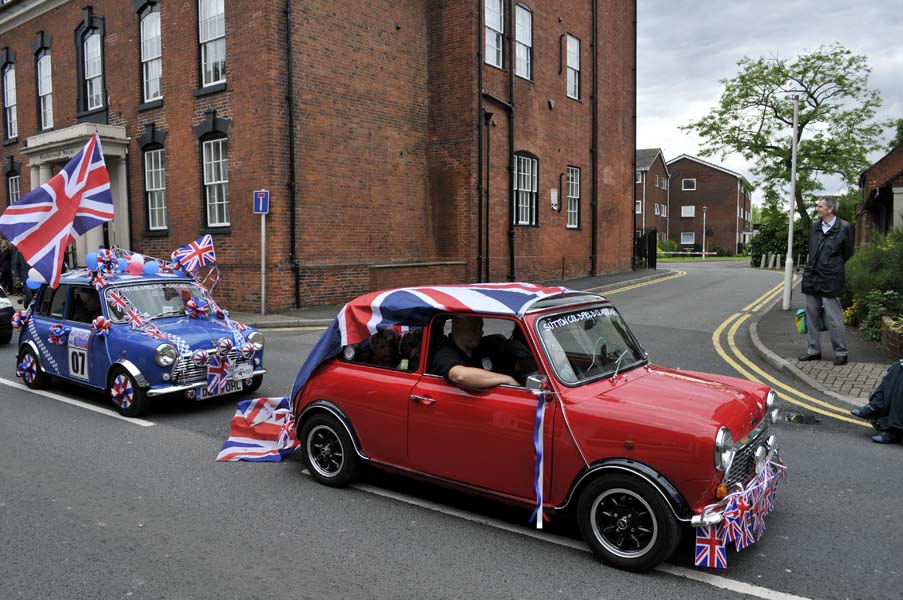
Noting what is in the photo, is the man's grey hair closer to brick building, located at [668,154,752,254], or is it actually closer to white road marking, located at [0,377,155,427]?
white road marking, located at [0,377,155,427]

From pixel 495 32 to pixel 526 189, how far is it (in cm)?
508

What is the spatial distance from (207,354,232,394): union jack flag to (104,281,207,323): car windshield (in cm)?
101

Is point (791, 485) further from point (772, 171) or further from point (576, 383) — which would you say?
point (772, 171)

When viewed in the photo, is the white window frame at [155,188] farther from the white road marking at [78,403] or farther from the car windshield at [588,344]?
the car windshield at [588,344]

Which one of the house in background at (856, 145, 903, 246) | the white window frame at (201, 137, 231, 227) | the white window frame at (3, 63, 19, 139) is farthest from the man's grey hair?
the white window frame at (3, 63, 19, 139)

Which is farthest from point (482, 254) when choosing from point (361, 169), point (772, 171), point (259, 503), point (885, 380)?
point (772, 171)

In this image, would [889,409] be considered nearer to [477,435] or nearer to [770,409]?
[770,409]

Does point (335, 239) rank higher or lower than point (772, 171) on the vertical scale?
lower

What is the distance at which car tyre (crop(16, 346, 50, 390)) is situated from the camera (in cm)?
854

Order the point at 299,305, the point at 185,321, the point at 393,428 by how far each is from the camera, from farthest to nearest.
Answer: the point at 299,305 → the point at 185,321 → the point at 393,428

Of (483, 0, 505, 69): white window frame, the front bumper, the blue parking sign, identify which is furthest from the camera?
(483, 0, 505, 69): white window frame

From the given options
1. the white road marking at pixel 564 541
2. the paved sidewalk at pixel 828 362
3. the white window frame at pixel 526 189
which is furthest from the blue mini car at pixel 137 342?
the white window frame at pixel 526 189

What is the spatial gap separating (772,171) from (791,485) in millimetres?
39312

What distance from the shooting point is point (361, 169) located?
18.3m
